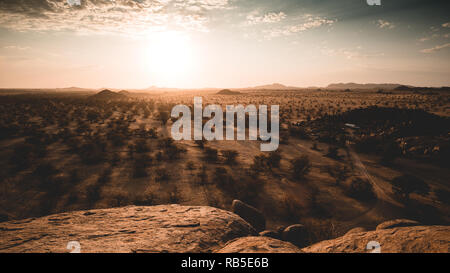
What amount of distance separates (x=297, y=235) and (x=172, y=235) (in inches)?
115

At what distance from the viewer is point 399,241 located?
313cm

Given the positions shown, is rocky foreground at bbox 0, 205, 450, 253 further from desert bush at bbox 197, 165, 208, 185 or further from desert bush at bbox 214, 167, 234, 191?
desert bush at bbox 197, 165, 208, 185

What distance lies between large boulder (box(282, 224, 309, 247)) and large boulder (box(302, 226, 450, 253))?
0.77 meters

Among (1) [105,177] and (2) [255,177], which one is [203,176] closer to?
(2) [255,177]

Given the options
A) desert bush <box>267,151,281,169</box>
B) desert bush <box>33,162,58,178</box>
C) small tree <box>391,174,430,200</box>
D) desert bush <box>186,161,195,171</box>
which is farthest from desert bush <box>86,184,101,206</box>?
small tree <box>391,174,430,200</box>

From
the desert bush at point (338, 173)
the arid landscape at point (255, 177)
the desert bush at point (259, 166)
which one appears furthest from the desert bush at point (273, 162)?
the desert bush at point (338, 173)

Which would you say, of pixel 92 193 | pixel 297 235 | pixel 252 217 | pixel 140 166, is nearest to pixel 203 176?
pixel 140 166

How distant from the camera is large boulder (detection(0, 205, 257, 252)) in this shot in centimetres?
324

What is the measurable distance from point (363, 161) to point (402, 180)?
11.8 ft

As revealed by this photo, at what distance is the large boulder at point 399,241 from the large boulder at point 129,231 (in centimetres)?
182
